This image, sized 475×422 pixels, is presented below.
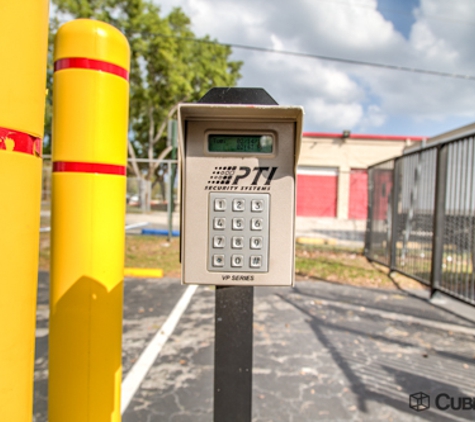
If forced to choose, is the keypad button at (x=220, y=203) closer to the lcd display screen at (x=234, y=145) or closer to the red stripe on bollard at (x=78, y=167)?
the lcd display screen at (x=234, y=145)

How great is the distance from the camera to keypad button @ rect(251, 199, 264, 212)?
1242 mm

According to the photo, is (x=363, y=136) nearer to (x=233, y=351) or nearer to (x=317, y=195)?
(x=317, y=195)

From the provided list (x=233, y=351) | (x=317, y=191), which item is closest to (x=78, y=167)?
(x=233, y=351)

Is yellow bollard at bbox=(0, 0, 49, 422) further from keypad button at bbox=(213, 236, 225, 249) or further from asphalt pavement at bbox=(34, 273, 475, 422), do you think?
asphalt pavement at bbox=(34, 273, 475, 422)

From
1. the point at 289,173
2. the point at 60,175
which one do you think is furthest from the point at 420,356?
the point at 60,175

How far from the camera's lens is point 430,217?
18.6 ft

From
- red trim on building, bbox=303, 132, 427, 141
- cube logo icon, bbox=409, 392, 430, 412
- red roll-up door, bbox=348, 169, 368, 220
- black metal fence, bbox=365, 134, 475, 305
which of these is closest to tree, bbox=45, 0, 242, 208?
Result: red trim on building, bbox=303, 132, 427, 141

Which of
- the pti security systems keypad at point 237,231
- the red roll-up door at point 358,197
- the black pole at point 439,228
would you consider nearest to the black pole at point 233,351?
the pti security systems keypad at point 237,231

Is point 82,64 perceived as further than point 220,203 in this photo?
Yes

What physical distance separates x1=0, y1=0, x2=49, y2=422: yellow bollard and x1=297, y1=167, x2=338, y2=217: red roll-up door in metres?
16.2

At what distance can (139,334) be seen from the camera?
3.72 meters

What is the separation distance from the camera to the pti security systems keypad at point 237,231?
124cm

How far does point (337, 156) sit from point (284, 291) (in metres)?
16.6

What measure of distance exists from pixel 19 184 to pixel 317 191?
1982 cm
